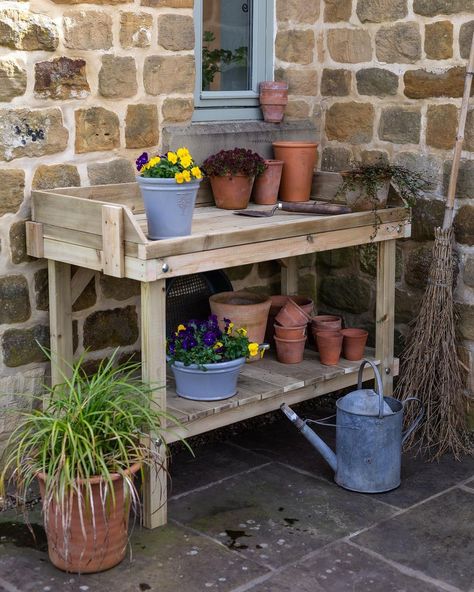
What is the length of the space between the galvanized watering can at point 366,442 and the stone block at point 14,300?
3.57 ft

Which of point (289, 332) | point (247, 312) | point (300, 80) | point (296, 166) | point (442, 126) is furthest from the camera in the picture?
point (300, 80)

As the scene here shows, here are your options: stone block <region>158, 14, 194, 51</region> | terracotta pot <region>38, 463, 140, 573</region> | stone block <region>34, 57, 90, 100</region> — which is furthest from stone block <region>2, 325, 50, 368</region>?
stone block <region>158, 14, 194, 51</region>

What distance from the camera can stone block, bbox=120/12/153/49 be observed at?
3650 millimetres

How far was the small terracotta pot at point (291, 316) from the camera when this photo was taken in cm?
401

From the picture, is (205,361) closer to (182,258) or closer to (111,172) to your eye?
(182,258)

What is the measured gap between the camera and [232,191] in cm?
393

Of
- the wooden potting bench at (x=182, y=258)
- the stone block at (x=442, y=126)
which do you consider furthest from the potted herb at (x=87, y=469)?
the stone block at (x=442, y=126)

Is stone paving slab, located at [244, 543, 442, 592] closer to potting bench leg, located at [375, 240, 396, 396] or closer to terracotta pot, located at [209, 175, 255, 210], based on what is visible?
potting bench leg, located at [375, 240, 396, 396]

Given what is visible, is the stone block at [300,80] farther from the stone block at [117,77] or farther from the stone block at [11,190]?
the stone block at [11,190]

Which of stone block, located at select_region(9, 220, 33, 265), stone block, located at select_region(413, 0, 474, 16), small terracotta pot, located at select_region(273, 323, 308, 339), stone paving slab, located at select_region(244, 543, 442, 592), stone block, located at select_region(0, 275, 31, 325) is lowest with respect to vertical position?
stone paving slab, located at select_region(244, 543, 442, 592)

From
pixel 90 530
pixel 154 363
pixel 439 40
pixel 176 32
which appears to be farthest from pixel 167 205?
pixel 439 40

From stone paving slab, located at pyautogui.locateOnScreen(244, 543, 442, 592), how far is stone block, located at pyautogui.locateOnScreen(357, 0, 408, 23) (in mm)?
2380

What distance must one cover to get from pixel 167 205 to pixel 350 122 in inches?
61.7

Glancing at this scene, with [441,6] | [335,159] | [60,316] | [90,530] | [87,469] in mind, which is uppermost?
[441,6]
